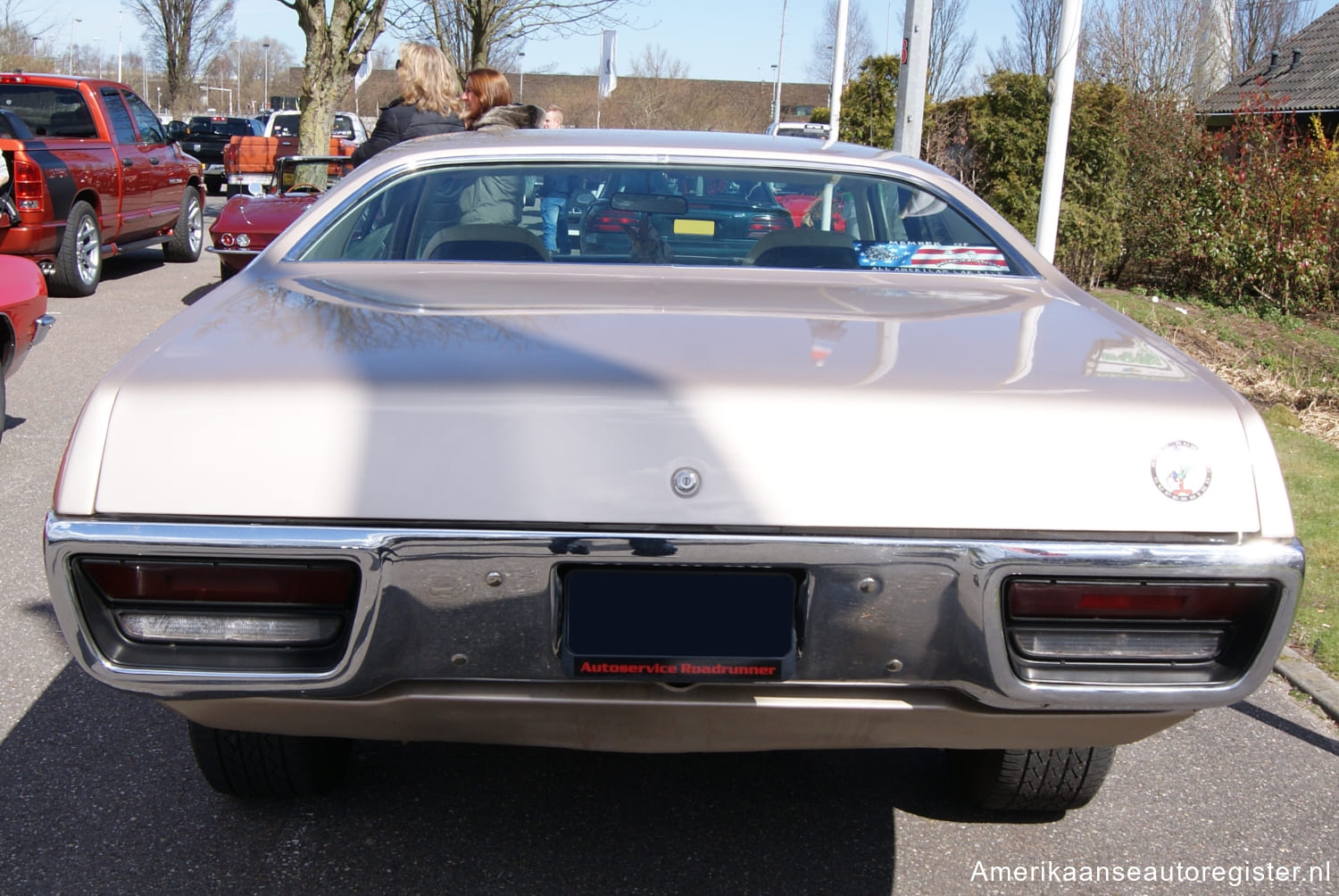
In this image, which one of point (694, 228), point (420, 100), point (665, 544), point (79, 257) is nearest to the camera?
point (665, 544)

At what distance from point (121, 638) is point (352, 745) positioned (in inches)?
43.0

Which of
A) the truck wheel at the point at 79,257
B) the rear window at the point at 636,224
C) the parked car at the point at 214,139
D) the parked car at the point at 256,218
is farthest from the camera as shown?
the parked car at the point at 214,139

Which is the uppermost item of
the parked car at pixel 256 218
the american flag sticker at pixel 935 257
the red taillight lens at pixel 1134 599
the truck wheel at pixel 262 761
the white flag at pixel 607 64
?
the white flag at pixel 607 64

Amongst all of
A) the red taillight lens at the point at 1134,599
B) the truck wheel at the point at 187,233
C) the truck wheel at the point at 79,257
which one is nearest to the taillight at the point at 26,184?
the truck wheel at the point at 79,257

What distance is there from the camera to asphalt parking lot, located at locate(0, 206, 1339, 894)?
2.56 metres

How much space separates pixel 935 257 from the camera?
10.8 ft

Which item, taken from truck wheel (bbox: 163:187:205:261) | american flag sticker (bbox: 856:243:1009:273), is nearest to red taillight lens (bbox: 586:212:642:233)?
american flag sticker (bbox: 856:243:1009:273)

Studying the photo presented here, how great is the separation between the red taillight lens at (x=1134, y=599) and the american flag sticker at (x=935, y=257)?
1.41 m

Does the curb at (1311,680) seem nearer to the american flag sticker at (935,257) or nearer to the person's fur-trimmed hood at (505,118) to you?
the american flag sticker at (935,257)

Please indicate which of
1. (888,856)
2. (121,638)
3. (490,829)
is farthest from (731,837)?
(121,638)

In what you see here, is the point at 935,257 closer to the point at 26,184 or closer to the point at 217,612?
the point at 217,612

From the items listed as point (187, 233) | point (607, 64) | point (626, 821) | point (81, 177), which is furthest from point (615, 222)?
point (607, 64)

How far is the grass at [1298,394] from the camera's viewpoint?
4.35m

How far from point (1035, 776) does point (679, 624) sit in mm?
1121
